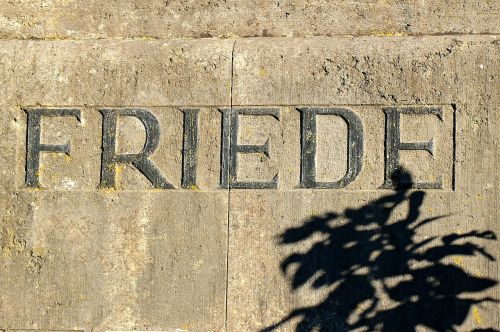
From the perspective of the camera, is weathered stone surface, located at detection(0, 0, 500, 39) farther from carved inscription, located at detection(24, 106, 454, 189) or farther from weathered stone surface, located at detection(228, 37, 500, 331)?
carved inscription, located at detection(24, 106, 454, 189)

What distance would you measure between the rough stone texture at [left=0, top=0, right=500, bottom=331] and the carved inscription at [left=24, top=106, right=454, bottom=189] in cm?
3

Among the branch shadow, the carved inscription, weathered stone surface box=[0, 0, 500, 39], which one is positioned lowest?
the branch shadow

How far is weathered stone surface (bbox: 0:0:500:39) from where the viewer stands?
559cm

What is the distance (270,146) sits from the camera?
541 cm

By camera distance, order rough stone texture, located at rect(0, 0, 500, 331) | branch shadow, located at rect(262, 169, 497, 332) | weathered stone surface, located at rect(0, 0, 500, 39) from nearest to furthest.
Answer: branch shadow, located at rect(262, 169, 497, 332) → rough stone texture, located at rect(0, 0, 500, 331) → weathered stone surface, located at rect(0, 0, 500, 39)

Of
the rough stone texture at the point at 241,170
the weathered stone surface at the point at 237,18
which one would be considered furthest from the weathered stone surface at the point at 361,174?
the weathered stone surface at the point at 237,18

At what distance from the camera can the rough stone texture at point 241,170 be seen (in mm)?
5254

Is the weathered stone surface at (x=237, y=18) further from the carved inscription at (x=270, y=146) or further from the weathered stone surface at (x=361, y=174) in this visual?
the carved inscription at (x=270, y=146)

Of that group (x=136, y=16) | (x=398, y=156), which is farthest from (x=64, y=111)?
(x=398, y=156)

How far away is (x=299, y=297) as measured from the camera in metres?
5.24

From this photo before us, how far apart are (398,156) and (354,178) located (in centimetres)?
42

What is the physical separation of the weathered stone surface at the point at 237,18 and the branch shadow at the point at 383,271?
4.72ft

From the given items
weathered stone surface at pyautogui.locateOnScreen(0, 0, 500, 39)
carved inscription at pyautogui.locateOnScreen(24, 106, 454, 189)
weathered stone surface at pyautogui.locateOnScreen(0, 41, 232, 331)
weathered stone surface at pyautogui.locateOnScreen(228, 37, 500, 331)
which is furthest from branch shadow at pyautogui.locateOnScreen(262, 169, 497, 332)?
weathered stone surface at pyautogui.locateOnScreen(0, 0, 500, 39)

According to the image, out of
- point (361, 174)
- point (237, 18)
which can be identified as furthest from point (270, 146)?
point (237, 18)
